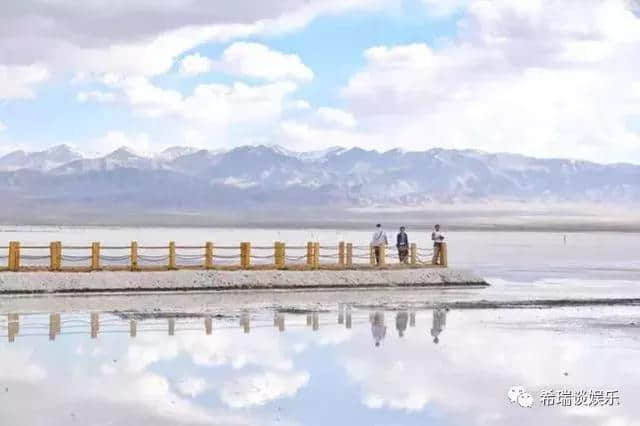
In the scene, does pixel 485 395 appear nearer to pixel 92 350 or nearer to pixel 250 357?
pixel 250 357

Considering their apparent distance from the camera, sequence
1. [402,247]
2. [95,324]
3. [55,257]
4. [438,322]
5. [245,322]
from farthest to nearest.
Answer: [402,247] < [55,257] < [438,322] < [245,322] < [95,324]

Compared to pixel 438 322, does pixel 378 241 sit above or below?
above

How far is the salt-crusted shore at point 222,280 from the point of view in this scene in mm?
33281

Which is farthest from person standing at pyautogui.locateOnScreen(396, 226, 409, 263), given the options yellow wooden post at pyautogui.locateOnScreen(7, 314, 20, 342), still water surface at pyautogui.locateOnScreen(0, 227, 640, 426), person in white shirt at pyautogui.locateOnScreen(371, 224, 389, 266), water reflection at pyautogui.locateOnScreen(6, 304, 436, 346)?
yellow wooden post at pyautogui.locateOnScreen(7, 314, 20, 342)

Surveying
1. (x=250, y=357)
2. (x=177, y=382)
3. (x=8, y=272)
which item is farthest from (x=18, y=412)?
(x=8, y=272)

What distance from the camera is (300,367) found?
17922 mm

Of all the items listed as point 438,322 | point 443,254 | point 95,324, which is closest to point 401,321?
point 438,322

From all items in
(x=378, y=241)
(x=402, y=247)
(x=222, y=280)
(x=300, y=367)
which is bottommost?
(x=300, y=367)

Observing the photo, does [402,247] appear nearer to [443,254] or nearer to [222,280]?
[443,254]

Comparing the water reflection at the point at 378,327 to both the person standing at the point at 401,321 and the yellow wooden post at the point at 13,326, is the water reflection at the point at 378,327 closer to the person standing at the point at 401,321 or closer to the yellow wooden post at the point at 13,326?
the person standing at the point at 401,321

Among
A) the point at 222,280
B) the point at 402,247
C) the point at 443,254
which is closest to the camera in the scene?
the point at 222,280

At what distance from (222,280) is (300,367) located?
60.2 ft

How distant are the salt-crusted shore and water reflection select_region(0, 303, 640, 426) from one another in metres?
6.97

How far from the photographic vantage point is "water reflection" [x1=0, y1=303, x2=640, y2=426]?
1391 centimetres
